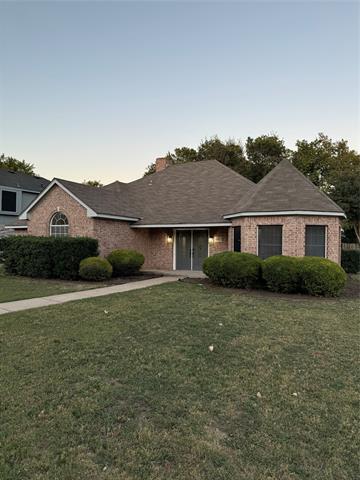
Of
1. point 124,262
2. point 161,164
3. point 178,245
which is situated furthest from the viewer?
point 161,164

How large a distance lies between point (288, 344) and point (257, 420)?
94.5 inches

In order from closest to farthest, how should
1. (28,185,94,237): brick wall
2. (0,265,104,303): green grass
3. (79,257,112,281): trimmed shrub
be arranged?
(0,265,104,303): green grass
(79,257,112,281): trimmed shrub
(28,185,94,237): brick wall

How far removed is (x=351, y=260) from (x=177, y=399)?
1840 centimetres

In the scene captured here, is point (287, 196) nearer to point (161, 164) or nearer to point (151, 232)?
point (151, 232)

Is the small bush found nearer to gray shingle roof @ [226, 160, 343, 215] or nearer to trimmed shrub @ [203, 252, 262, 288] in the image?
gray shingle roof @ [226, 160, 343, 215]

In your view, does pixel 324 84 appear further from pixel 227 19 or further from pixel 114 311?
pixel 114 311

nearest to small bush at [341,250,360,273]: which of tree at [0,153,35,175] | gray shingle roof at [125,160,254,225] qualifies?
gray shingle roof at [125,160,254,225]

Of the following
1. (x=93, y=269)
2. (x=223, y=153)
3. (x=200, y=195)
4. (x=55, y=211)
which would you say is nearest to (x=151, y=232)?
(x=200, y=195)

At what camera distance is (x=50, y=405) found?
10.4 ft

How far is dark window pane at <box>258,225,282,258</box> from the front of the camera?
12.6m

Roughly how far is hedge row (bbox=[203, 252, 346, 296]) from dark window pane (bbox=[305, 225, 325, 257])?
7.88ft

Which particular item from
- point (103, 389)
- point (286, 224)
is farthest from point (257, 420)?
point (286, 224)

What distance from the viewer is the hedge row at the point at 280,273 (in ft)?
31.2

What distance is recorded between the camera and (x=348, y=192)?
2736 centimetres
